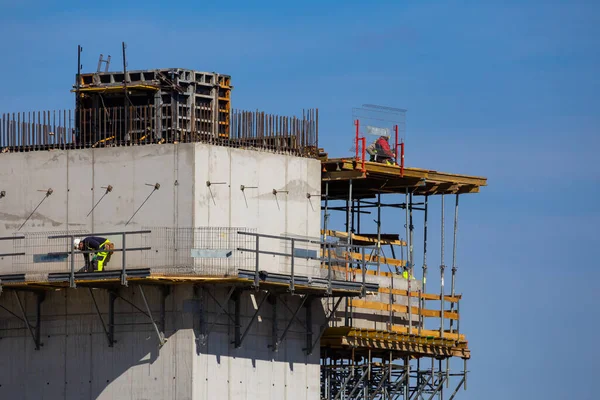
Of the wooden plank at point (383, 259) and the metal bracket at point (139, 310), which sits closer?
the metal bracket at point (139, 310)

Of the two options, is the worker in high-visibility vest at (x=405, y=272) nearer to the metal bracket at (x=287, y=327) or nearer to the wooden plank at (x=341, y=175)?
the wooden plank at (x=341, y=175)

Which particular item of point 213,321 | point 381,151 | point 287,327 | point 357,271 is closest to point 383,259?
point 357,271

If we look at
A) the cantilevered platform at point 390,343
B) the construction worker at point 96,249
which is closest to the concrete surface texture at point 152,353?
the construction worker at point 96,249

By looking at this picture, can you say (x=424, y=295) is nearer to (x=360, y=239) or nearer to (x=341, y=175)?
(x=360, y=239)

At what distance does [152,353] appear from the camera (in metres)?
76.6

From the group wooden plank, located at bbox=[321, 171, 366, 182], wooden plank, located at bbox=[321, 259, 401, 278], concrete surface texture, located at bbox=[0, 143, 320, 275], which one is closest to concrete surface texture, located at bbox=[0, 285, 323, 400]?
concrete surface texture, located at bbox=[0, 143, 320, 275]

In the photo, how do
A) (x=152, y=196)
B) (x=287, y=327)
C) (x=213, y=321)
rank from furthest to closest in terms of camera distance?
(x=287, y=327), (x=152, y=196), (x=213, y=321)

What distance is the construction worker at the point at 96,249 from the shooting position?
250 feet

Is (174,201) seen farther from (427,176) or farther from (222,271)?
(427,176)

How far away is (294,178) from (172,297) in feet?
24.3

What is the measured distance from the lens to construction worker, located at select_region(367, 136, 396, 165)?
84.1 meters

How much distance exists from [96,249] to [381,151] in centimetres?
1393

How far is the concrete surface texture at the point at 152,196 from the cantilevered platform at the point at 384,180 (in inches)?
60.2

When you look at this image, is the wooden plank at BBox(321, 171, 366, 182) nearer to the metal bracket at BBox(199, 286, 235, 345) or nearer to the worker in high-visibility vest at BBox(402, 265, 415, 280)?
the worker in high-visibility vest at BBox(402, 265, 415, 280)
